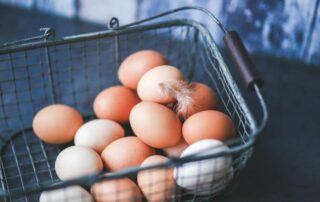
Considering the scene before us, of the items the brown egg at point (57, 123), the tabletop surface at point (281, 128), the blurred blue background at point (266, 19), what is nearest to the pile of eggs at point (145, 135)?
the brown egg at point (57, 123)

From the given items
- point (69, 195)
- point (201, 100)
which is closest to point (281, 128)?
point (201, 100)

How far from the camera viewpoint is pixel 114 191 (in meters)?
0.71

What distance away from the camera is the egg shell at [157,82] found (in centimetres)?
80

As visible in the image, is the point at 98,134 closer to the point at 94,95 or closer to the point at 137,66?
the point at 137,66

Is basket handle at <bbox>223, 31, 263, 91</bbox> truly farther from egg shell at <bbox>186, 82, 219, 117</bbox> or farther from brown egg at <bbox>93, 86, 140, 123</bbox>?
brown egg at <bbox>93, 86, 140, 123</bbox>

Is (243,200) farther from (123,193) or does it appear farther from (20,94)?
(20,94)

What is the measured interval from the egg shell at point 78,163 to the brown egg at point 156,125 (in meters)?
0.08

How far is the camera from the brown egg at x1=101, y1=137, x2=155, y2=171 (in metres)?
0.76

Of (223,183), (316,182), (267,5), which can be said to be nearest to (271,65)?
(267,5)

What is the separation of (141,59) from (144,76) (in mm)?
44

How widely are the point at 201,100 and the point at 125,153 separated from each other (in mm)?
154

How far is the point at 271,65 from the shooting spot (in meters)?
1.14

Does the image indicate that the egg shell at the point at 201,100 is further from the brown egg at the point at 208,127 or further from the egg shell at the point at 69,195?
the egg shell at the point at 69,195

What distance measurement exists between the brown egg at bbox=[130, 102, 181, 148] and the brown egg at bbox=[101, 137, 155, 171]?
0.04ft
